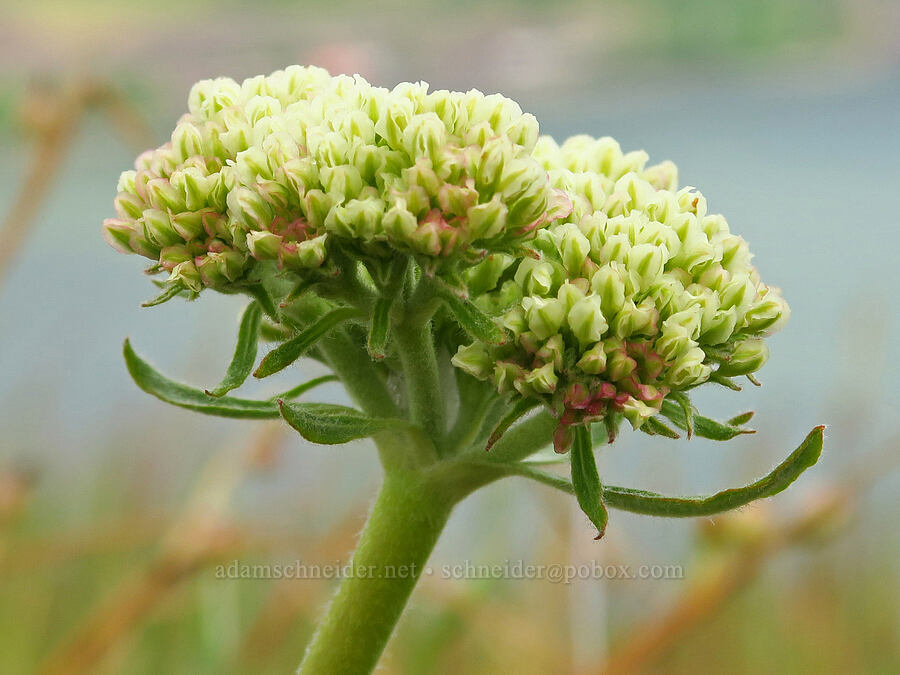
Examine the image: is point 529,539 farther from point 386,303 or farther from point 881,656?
point 386,303

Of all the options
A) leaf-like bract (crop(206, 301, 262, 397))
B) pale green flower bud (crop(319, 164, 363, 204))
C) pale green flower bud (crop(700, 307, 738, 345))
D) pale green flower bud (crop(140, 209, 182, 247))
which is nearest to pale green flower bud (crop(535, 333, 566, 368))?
pale green flower bud (crop(700, 307, 738, 345))

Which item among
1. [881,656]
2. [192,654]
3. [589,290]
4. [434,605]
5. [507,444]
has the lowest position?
[192,654]

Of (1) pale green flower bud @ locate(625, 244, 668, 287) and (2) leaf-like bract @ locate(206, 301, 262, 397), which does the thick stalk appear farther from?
(1) pale green flower bud @ locate(625, 244, 668, 287)

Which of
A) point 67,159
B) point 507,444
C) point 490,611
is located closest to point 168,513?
point 490,611

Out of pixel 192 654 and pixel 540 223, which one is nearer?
pixel 540 223

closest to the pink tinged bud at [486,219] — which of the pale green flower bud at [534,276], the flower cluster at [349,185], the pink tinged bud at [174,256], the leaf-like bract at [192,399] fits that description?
the flower cluster at [349,185]

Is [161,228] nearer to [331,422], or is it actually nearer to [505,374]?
[331,422]

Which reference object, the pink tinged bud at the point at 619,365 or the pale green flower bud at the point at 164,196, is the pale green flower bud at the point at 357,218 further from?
the pink tinged bud at the point at 619,365

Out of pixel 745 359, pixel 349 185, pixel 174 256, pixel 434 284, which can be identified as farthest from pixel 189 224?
pixel 745 359
